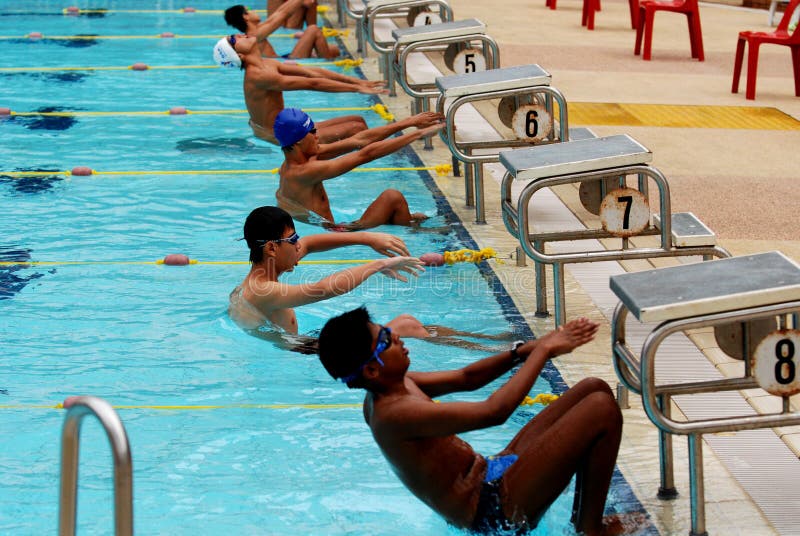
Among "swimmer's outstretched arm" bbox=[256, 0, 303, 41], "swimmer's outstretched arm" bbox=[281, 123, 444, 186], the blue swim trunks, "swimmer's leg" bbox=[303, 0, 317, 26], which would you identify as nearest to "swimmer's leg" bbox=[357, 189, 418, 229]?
"swimmer's outstretched arm" bbox=[281, 123, 444, 186]

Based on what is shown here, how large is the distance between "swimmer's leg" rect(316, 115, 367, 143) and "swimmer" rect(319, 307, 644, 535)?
5577 millimetres

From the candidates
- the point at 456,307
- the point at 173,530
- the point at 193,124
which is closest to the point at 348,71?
the point at 193,124

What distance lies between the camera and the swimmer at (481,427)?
4020mm

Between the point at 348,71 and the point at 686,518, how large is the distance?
32.7 feet

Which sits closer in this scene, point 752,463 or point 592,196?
point 752,463

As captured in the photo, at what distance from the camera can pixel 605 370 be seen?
590 cm

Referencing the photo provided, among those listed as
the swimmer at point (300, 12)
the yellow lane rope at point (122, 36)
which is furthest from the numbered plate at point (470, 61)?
the yellow lane rope at point (122, 36)

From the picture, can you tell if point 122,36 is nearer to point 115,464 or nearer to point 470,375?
point 470,375

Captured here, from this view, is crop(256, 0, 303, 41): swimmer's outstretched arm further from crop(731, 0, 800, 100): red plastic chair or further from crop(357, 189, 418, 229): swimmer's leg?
crop(731, 0, 800, 100): red plastic chair

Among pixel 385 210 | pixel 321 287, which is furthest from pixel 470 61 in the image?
pixel 321 287

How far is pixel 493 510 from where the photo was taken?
4.21 m

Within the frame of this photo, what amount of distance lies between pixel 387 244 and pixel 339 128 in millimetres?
3948

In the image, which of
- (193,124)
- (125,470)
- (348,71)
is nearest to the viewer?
(125,470)

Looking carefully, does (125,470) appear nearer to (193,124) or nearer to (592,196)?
(592,196)
